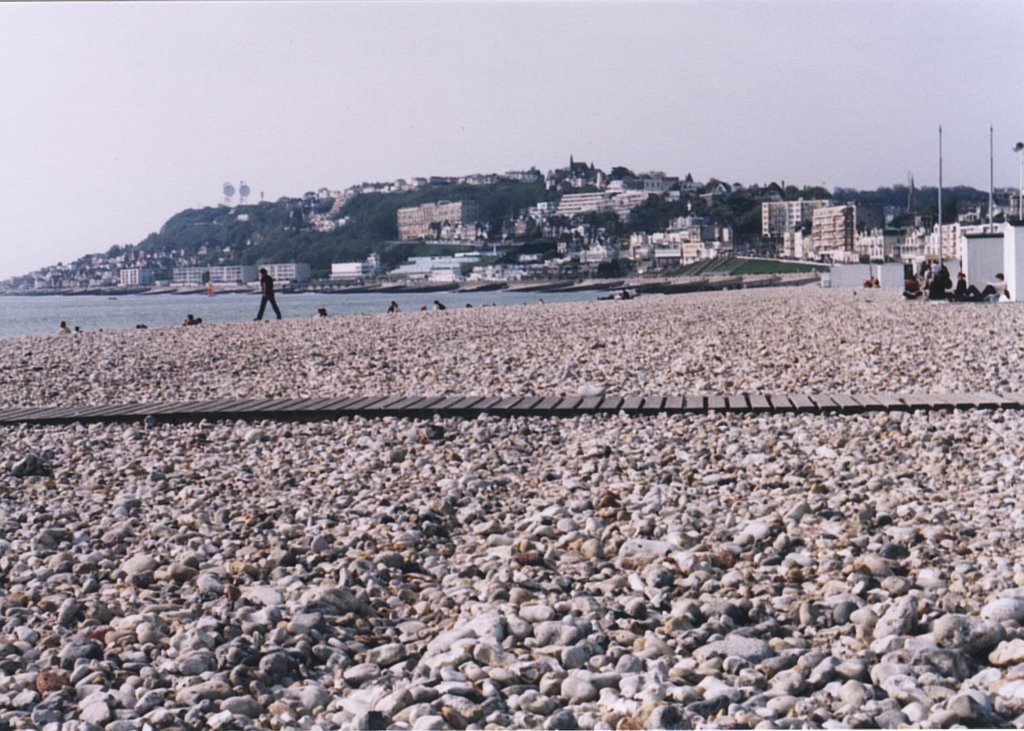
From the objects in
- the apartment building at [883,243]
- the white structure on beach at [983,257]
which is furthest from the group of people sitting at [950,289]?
the apartment building at [883,243]

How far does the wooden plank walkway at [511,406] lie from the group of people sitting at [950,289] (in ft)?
56.7

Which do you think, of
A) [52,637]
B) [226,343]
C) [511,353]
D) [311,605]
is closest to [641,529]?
[311,605]

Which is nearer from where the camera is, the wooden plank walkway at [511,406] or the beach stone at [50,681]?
the beach stone at [50,681]

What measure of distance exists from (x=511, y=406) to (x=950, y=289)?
65.8ft

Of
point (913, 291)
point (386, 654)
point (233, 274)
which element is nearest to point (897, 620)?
point (386, 654)

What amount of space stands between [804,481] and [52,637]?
3763 mm

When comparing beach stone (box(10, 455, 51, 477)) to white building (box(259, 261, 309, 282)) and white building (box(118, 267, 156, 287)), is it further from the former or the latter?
white building (box(118, 267, 156, 287))

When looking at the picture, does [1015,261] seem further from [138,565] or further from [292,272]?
[292,272]

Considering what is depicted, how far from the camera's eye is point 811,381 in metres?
10.4

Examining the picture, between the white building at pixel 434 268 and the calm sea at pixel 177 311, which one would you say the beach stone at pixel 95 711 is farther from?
the white building at pixel 434 268

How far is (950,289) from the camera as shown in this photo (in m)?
25.8

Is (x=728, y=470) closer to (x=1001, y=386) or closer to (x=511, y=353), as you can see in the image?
(x=1001, y=386)

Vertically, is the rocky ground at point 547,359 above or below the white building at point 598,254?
below

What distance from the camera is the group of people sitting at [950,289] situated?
24.5 metres
